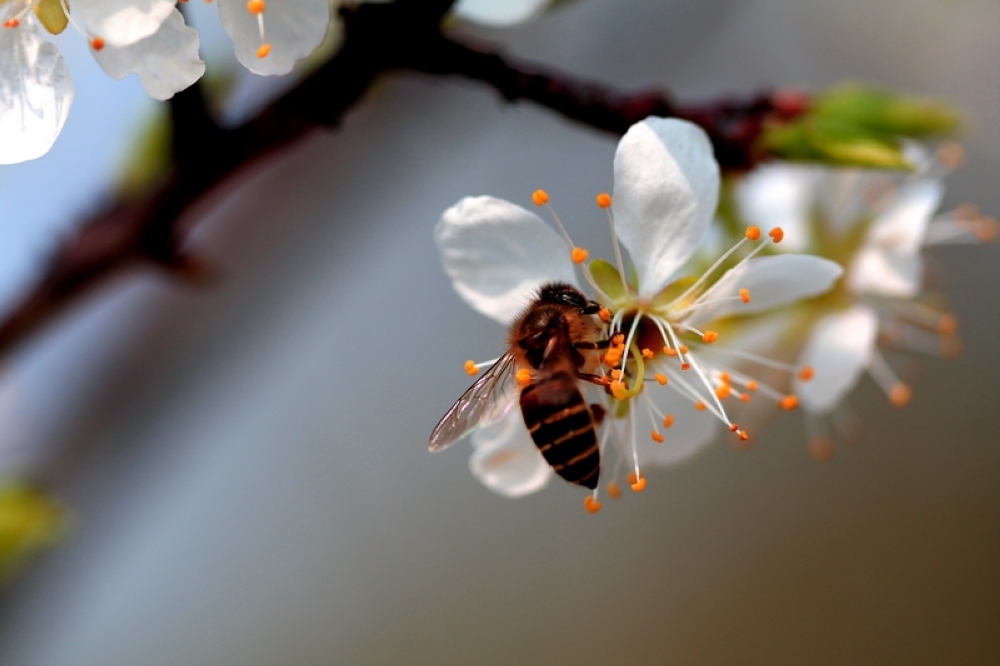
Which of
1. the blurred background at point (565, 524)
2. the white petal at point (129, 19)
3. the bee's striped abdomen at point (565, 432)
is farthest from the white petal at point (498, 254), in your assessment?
the blurred background at point (565, 524)

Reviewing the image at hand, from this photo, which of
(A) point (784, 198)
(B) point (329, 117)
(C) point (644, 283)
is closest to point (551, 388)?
(C) point (644, 283)

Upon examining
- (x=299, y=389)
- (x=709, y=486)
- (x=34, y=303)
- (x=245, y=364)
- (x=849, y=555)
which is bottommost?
(x=849, y=555)

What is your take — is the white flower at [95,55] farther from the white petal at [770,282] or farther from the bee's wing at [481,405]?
the white petal at [770,282]

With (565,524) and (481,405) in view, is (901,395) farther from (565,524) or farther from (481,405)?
(565,524)

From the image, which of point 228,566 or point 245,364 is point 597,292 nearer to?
point 245,364

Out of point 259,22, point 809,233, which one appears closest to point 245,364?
point 809,233

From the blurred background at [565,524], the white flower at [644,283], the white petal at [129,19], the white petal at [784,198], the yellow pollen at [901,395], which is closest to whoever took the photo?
the white petal at [129,19]

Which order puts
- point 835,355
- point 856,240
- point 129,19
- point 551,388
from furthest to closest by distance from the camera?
1. point 856,240
2. point 835,355
3. point 551,388
4. point 129,19

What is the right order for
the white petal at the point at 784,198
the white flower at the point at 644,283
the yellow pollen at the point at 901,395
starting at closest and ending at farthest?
1. the white flower at the point at 644,283
2. the yellow pollen at the point at 901,395
3. the white petal at the point at 784,198
